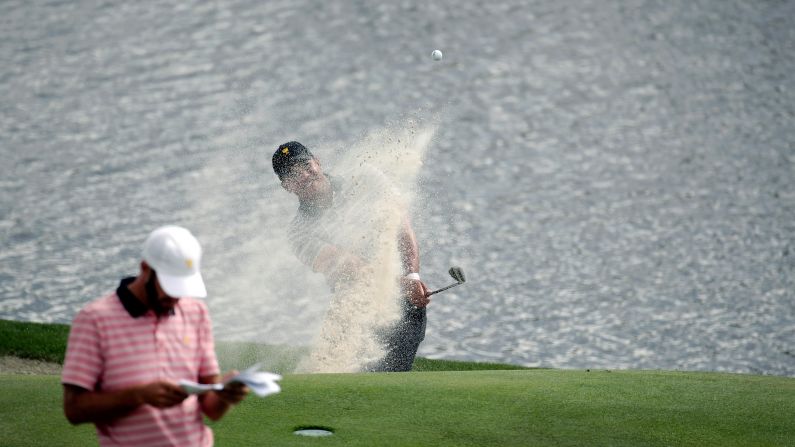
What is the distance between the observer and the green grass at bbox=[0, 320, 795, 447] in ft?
21.8

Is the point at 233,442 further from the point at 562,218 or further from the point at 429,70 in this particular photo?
the point at 429,70

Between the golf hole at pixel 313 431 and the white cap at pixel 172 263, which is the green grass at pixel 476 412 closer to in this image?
the golf hole at pixel 313 431

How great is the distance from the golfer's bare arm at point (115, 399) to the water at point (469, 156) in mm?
8764

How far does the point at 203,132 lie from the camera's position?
21141 millimetres

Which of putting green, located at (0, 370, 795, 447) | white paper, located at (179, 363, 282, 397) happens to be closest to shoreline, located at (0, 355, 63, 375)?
putting green, located at (0, 370, 795, 447)

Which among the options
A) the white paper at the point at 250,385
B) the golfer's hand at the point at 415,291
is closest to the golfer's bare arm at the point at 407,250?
the golfer's hand at the point at 415,291

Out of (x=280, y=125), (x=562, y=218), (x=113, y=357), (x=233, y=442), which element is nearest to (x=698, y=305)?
(x=562, y=218)

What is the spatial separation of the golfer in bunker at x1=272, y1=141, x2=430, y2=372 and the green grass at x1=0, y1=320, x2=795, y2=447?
43.8 inches

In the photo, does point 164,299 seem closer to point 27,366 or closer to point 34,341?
point 27,366

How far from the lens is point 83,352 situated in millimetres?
4293

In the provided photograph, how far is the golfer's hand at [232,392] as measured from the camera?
439 cm

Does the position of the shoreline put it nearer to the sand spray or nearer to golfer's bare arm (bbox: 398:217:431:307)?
the sand spray

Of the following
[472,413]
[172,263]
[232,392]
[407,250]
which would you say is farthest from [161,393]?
[407,250]

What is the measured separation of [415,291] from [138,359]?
4.94m
